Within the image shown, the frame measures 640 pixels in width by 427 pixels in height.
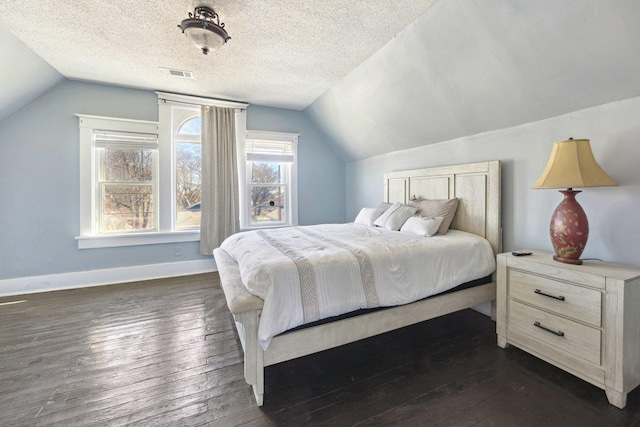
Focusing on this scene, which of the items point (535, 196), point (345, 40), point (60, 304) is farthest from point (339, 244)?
point (60, 304)

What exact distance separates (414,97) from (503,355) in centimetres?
256

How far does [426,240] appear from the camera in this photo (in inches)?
90.3

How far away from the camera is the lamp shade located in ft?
5.42

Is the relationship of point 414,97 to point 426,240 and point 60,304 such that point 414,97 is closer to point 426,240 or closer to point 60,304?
point 426,240

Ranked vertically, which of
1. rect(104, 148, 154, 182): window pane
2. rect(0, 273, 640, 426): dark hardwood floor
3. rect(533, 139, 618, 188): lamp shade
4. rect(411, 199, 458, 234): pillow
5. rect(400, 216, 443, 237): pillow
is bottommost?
rect(0, 273, 640, 426): dark hardwood floor

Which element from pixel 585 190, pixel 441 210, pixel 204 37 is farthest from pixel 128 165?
pixel 585 190

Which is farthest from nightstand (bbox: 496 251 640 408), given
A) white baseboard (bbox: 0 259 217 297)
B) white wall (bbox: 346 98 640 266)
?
white baseboard (bbox: 0 259 217 297)

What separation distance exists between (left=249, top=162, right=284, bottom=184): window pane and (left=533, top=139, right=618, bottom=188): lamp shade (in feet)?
12.1

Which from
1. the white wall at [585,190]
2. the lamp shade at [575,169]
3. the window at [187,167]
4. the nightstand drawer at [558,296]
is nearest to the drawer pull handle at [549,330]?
the nightstand drawer at [558,296]

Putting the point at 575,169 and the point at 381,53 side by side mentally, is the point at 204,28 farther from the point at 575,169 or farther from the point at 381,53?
the point at 575,169

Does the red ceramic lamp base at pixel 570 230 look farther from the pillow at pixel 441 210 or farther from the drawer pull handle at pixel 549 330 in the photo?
the pillow at pixel 441 210

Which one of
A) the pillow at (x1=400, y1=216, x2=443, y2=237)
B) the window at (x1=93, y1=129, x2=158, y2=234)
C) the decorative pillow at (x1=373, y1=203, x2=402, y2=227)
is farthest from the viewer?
the window at (x1=93, y1=129, x2=158, y2=234)

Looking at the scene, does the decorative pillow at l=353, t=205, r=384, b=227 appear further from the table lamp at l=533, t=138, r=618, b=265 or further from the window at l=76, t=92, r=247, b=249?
the window at l=76, t=92, r=247, b=249

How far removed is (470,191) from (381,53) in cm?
173
